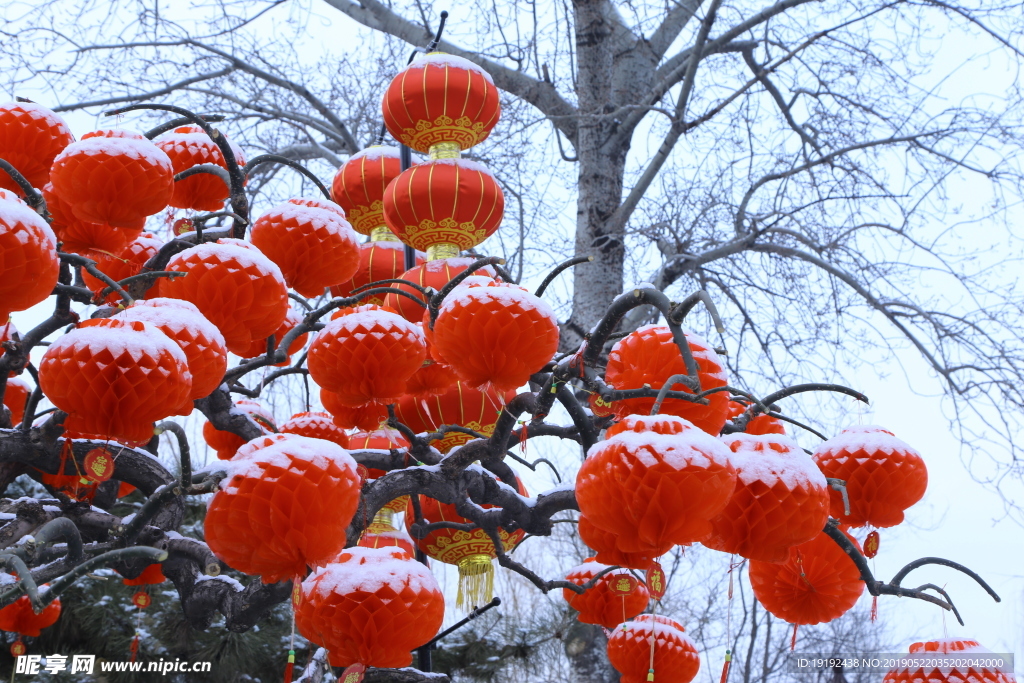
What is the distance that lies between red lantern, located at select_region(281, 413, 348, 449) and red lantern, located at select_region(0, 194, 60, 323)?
95cm

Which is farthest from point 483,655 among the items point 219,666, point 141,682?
point 141,682

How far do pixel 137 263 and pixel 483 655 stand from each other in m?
4.28

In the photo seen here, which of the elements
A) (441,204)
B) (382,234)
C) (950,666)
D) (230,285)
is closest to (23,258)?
(230,285)

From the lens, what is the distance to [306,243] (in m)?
1.92

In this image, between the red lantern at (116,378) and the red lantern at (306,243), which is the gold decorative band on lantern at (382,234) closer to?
the red lantern at (306,243)

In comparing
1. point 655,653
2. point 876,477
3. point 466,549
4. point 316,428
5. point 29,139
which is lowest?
point 655,653

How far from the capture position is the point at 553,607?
6.21m

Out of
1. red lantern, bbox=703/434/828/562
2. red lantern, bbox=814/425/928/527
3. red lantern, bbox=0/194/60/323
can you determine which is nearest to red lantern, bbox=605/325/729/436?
red lantern, bbox=703/434/828/562

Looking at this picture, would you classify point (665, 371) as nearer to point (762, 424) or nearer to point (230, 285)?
point (762, 424)

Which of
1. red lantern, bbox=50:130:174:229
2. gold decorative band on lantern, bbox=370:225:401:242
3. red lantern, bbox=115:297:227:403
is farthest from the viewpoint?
gold decorative band on lantern, bbox=370:225:401:242

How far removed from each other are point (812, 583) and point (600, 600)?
1045 millimetres

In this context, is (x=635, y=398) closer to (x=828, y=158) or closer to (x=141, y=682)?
(x=828, y=158)

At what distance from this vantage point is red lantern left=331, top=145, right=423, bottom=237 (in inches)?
116

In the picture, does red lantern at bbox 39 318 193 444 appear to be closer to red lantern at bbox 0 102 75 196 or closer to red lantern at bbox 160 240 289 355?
red lantern at bbox 160 240 289 355
